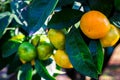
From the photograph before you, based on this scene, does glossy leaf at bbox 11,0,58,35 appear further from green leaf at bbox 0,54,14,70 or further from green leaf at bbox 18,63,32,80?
green leaf at bbox 0,54,14,70

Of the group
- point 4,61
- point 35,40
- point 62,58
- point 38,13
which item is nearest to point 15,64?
point 4,61

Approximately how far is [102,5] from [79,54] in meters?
0.13

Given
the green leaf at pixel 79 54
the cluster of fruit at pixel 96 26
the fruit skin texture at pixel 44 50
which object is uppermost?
the cluster of fruit at pixel 96 26

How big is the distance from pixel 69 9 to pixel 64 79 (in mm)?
4403

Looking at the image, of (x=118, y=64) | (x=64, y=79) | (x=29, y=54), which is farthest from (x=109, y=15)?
(x=118, y=64)

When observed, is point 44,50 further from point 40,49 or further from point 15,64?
point 15,64

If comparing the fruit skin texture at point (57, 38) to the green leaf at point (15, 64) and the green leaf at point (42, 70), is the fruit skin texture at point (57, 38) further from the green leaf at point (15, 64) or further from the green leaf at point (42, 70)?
the green leaf at point (15, 64)

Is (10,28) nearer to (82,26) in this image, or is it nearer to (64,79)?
(82,26)

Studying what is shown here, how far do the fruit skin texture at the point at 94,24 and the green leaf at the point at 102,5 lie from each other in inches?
1.3

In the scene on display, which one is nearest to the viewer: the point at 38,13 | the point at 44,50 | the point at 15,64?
the point at 38,13

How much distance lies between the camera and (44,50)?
2.98 feet

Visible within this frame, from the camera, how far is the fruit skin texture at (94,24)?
30.5 inches

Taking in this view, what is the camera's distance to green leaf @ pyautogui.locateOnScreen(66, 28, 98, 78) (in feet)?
2.51

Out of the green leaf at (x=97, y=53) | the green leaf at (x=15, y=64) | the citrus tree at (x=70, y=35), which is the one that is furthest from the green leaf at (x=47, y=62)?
the green leaf at (x=97, y=53)
